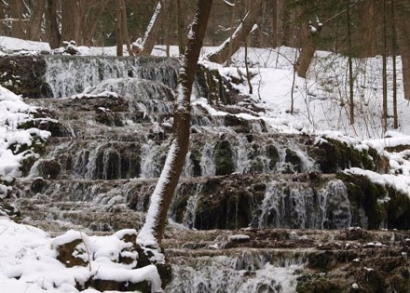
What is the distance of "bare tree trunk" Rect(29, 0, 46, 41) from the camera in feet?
78.7

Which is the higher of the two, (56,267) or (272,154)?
(272,154)

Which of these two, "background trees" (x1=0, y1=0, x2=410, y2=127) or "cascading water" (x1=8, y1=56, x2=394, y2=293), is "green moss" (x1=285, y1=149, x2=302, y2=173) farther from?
"background trees" (x1=0, y1=0, x2=410, y2=127)

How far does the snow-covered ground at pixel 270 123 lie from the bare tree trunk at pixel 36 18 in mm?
2316

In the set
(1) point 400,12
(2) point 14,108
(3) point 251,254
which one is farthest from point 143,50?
(3) point 251,254

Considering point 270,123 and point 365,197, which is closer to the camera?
point 365,197

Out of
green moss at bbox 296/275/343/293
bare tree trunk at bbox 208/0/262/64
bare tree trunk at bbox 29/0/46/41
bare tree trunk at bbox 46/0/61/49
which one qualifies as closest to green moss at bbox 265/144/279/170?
green moss at bbox 296/275/343/293

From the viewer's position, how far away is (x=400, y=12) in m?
17.3

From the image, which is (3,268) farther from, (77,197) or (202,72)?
(202,72)

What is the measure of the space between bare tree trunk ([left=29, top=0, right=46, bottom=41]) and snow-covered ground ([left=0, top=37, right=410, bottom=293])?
2.32 metres

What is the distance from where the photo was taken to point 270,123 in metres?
14.4

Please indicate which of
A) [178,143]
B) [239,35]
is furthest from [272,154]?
[239,35]

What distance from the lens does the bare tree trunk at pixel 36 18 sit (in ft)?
78.7

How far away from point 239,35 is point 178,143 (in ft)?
52.8

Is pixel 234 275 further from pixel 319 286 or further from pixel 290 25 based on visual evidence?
pixel 290 25
